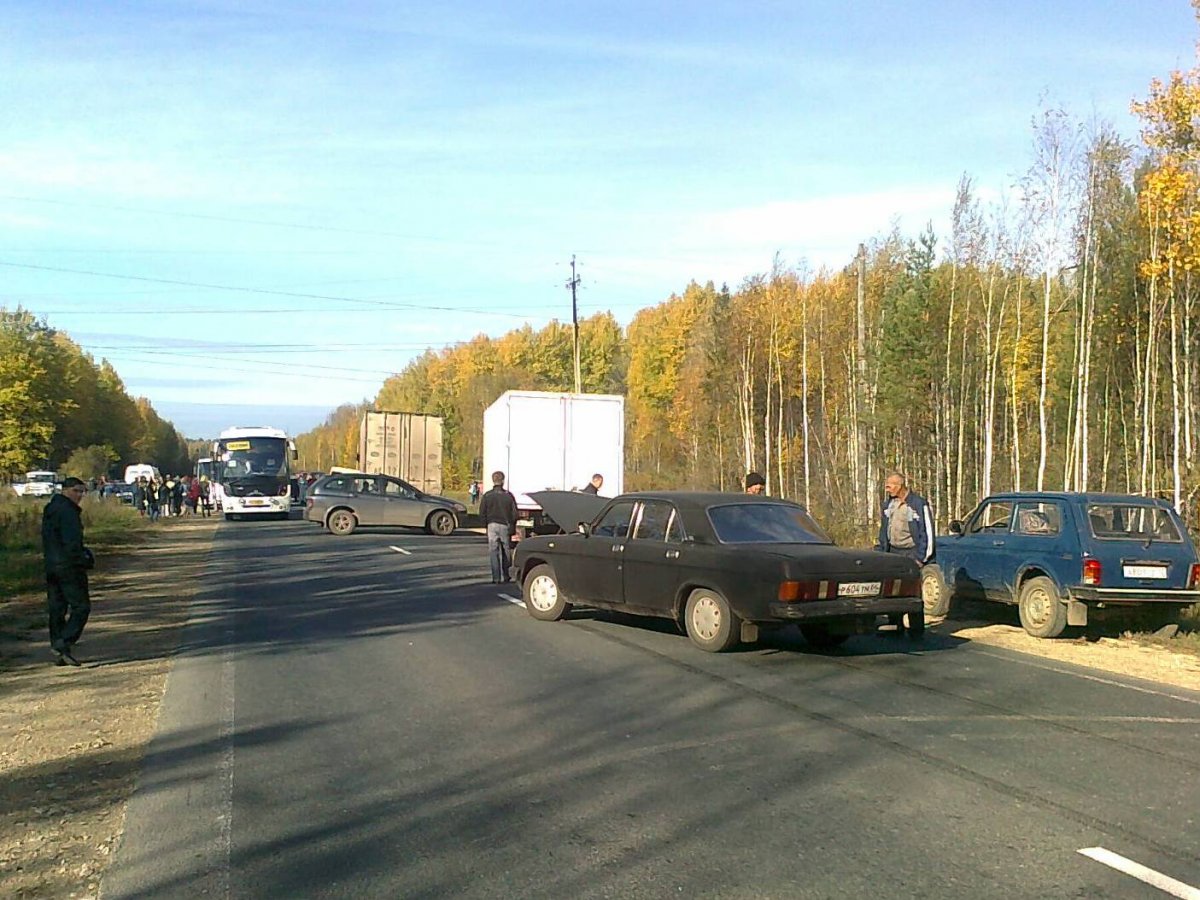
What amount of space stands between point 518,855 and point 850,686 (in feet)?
15.9

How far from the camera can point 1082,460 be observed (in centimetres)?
2662

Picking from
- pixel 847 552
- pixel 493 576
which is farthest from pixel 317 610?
pixel 847 552

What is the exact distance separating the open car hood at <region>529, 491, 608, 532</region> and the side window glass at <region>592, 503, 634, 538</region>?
4259mm

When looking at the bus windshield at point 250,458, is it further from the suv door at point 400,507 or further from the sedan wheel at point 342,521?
the suv door at point 400,507

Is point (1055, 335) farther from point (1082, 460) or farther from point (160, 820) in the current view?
point (160, 820)

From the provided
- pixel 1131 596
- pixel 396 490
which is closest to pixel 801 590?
pixel 1131 596

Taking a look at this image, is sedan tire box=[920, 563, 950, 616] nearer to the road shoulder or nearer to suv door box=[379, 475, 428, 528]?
the road shoulder

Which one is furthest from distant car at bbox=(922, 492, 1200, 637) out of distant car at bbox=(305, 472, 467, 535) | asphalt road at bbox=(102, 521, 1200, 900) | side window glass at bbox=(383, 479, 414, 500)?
side window glass at bbox=(383, 479, 414, 500)

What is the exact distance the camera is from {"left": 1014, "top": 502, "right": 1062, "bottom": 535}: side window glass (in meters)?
12.7

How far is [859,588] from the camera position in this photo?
10.5 metres

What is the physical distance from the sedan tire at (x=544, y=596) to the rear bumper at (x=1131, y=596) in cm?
561

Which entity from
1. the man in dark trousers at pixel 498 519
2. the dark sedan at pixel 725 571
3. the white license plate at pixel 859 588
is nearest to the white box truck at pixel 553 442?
the man in dark trousers at pixel 498 519

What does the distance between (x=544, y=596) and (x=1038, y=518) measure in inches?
225

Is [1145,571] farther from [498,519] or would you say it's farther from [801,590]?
[498,519]
